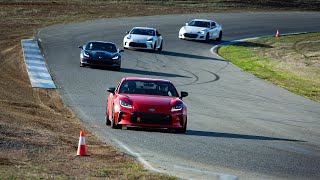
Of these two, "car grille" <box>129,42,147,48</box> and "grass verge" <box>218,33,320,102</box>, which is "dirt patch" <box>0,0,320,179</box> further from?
"car grille" <box>129,42,147,48</box>

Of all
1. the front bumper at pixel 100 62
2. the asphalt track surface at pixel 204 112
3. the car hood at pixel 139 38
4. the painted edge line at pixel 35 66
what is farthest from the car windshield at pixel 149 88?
the car hood at pixel 139 38

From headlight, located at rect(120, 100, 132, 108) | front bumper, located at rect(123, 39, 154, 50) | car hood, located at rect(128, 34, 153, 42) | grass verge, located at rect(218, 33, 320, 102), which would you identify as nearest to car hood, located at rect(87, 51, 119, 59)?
grass verge, located at rect(218, 33, 320, 102)

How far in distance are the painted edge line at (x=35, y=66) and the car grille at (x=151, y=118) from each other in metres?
10.7

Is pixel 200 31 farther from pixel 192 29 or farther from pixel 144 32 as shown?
pixel 144 32

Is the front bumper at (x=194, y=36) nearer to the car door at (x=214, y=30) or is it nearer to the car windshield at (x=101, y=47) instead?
the car door at (x=214, y=30)

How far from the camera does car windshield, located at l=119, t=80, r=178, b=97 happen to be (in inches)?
826

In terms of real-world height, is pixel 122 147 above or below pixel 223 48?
above

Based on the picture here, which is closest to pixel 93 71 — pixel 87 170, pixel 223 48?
pixel 223 48

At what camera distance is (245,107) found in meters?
27.3

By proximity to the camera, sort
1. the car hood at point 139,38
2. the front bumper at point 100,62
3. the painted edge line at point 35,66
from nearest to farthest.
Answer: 1. the painted edge line at point 35,66
2. the front bumper at point 100,62
3. the car hood at point 139,38

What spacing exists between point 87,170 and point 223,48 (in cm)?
3908

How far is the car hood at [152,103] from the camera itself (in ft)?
64.4

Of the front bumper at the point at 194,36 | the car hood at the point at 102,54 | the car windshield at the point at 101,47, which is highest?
the car windshield at the point at 101,47

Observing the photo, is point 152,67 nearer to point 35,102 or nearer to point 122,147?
point 35,102
